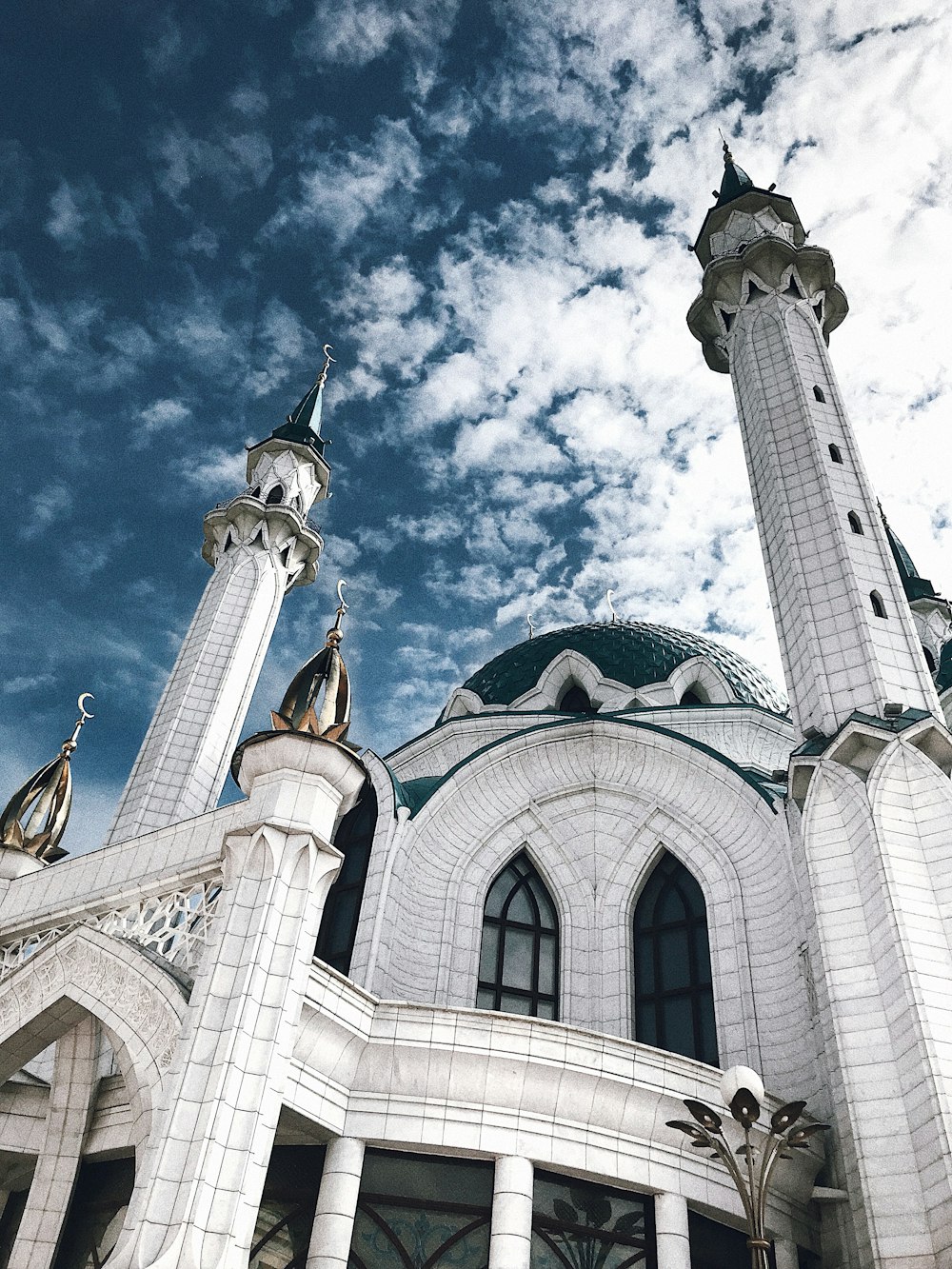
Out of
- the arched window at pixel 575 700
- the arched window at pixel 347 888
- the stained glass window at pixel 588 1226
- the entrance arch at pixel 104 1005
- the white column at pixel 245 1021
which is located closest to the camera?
the white column at pixel 245 1021

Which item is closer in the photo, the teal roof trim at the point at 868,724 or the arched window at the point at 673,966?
the teal roof trim at the point at 868,724

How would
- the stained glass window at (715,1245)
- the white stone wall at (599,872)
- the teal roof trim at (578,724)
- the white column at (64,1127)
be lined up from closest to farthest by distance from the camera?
1. the white column at (64,1127)
2. the stained glass window at (715,1245)
3. the white stone wall at (599,872)
4. the teal roof trim at (578,724)

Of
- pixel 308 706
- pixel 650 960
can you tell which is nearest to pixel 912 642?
pixel 650 960

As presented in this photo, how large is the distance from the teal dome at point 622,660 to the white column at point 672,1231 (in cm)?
1256

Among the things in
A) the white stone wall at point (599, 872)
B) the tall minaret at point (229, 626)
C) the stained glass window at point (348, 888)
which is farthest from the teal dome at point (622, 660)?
the stained glass window at point (348, 888)

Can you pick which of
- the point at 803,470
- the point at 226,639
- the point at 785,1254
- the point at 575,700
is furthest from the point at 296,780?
the point at 575,700

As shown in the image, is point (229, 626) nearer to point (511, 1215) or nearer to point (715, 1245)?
point (511, 1215)

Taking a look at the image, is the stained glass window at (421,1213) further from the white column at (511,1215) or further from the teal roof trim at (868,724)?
the teal roof trim at (868,724)

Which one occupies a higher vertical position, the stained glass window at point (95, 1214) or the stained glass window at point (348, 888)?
the stained glass window at point (348, 888)

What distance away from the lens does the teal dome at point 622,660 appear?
2283 cm

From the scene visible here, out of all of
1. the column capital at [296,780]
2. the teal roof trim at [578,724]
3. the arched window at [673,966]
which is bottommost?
the column capital at [296,780]

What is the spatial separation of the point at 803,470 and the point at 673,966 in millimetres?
7406

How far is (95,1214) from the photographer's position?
10.4 metres

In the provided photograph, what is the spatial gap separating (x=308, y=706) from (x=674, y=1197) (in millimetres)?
Result: 5779
